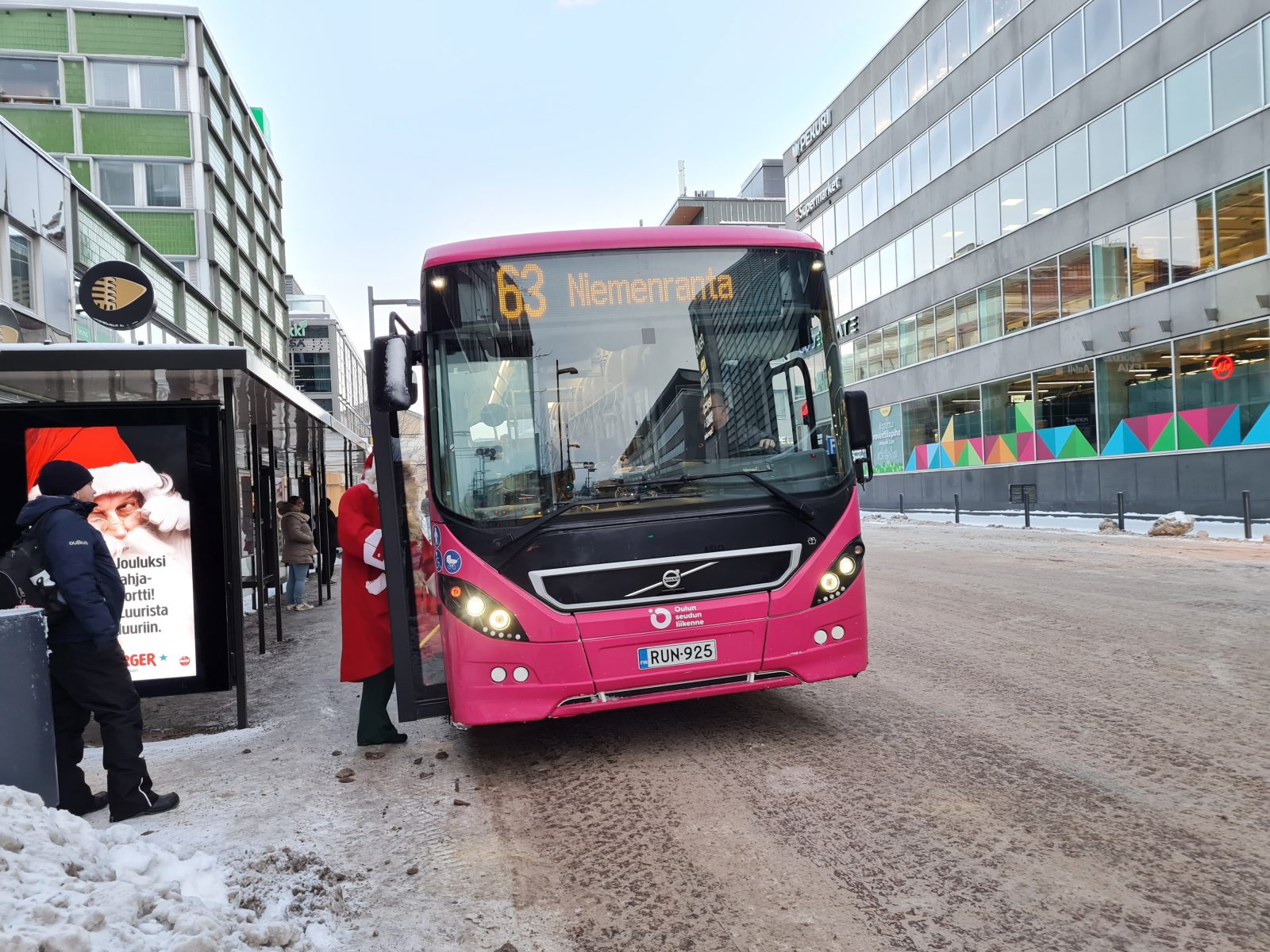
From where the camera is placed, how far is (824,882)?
356cm

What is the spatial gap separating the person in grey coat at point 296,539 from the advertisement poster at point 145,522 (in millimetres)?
6971

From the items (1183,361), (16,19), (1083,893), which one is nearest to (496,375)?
(1083,893)

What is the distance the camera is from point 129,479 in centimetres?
700

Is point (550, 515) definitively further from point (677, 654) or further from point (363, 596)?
point (363, 596)

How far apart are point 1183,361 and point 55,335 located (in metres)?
22.9

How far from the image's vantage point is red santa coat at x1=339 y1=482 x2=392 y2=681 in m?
5.92

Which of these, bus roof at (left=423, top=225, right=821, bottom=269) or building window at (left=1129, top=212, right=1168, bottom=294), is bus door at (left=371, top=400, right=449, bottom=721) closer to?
bus roof at (left=423, top=225, right=821, bottom=269)

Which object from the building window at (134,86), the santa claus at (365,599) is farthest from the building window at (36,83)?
the santa claus at (365,599)

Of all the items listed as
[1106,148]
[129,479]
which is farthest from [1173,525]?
[129,479]

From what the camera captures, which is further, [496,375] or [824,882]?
[496,375]

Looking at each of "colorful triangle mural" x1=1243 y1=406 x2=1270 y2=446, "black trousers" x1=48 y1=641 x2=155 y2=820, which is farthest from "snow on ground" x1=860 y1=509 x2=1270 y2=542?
"black trousers" x1=48 y1=641 x2=155 y2=820

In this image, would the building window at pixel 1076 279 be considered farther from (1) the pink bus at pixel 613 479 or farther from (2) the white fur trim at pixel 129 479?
(2) the white fur trim at pixel 129 479

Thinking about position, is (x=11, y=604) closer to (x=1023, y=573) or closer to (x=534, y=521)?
(x=534, y=521)

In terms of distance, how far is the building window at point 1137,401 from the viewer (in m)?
23.1
